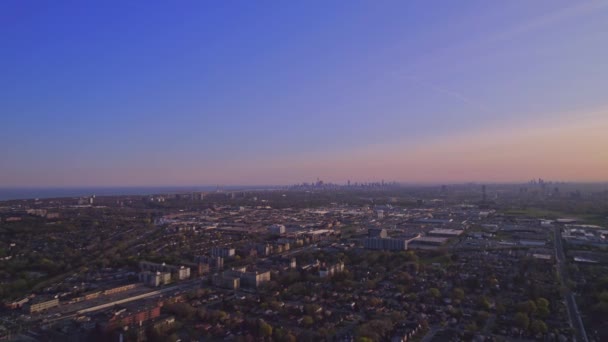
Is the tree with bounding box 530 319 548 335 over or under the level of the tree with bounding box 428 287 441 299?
under

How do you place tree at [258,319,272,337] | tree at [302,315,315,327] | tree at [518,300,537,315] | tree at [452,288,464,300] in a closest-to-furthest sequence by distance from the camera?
tree at [258,319,272,337], tree at [302,315,315,327], tree at [518,300,537,315], tree at [452,288,464,300]

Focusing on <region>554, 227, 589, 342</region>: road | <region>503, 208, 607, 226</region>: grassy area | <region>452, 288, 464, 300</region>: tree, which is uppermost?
<region>503, 208, 607, 226</region>: grassy area

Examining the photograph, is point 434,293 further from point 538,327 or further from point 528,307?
point 538,327

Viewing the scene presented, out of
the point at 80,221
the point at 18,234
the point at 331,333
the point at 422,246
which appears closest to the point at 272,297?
the point at 331,333

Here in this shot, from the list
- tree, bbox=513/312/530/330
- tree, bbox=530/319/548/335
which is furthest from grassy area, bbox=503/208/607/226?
tree, bbox=530/319/548/335

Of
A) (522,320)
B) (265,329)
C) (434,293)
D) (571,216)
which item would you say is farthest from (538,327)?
(571,216)

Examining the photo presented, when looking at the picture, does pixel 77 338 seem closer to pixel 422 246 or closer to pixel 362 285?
pixel 362 285

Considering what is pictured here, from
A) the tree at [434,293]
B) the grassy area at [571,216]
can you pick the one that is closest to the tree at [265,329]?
the tree at [434,293]

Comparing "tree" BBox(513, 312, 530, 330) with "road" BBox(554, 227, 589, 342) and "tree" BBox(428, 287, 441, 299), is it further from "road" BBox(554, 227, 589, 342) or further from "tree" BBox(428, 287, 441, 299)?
"tree" BBox(428, 287, 441, 299)
